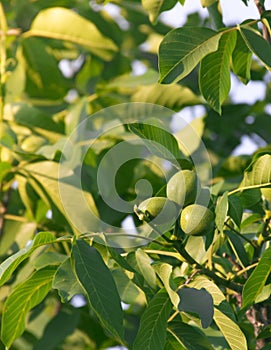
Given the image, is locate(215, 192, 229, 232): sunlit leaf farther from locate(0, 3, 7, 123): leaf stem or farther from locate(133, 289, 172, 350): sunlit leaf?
locate(0, 3, 7, 123): leaf stem

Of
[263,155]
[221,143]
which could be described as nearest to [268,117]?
[221,143]

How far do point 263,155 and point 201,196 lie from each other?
0.13 meters

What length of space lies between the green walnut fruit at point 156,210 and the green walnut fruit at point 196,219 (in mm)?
20

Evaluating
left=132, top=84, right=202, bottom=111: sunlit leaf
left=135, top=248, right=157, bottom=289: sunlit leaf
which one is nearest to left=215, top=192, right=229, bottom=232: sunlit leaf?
left=135, top=248, right=157, bottom=289: sunlit leaf

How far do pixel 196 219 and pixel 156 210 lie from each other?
0.06 metres

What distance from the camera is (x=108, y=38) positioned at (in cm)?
259

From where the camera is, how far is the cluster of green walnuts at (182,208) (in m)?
1.12

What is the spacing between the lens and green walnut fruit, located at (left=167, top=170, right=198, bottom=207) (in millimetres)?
1128

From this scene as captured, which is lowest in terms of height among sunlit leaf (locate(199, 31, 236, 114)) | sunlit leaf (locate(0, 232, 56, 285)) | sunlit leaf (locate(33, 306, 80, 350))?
sunlit leaf (locate(33, 306, 80, 350))

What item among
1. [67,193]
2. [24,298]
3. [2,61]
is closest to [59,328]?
[67,193]

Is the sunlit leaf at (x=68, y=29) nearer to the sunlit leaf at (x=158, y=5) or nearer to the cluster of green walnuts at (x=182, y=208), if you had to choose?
the sunlit leaf at (x=158, y=5)

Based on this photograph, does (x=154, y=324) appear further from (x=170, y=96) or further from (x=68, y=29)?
(x=68, y=29)

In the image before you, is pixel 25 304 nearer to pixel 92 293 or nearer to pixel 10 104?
pixel 92 293

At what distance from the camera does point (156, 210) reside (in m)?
1.12
